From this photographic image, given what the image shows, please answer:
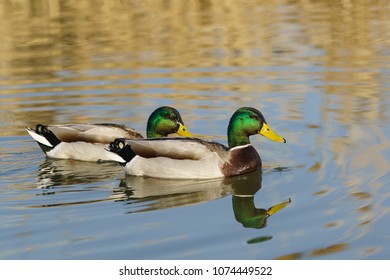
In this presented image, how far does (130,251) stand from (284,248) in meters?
1.13

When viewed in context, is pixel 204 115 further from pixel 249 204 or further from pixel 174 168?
pixel 249 204

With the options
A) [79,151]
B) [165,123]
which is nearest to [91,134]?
[79,151]

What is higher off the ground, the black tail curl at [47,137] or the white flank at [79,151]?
the black tail curl at [47,137]

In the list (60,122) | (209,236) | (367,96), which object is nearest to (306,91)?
(367,96)

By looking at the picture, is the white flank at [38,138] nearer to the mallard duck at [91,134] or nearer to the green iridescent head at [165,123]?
the mallard duck at [91,134]

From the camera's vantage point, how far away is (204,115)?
13.2 metres

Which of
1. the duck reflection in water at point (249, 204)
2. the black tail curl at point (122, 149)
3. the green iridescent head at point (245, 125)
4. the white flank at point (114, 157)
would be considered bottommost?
the duck reflection in water at point (249, 204)

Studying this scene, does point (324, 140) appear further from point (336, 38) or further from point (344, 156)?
point (336, 38)

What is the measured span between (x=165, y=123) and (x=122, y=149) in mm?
814

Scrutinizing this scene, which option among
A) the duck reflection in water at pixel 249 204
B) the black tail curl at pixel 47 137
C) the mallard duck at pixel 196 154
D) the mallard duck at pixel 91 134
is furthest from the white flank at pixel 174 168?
the black tail curl at pixel 47 137

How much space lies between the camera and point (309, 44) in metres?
17.7

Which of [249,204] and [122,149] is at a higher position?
[122,149]

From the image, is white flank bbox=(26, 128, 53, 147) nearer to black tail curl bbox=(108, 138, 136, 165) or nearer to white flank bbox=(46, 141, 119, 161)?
white flank bbox=(46, 141, 119, 161)

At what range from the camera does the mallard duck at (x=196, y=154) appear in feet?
35.3
